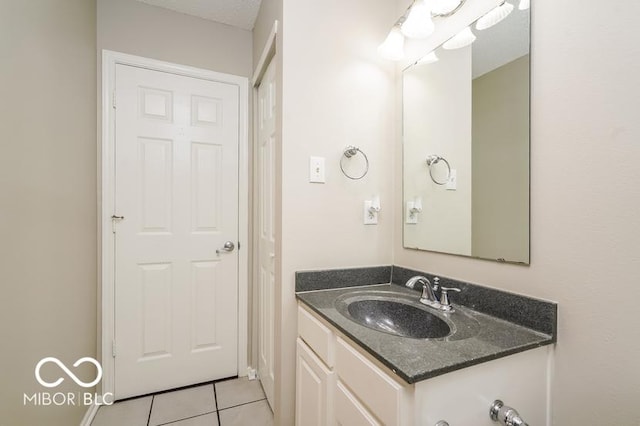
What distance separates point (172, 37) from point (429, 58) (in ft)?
5.61

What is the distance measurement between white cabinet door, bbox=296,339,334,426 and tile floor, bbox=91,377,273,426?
23.1 inches

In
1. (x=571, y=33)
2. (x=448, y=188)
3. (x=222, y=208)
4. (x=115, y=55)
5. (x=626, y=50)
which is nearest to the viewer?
(x=626, y=50)

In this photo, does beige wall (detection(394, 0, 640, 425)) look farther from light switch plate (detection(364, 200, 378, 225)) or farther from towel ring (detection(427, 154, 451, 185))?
light switch plate (detection(364, 200, 378, 225))

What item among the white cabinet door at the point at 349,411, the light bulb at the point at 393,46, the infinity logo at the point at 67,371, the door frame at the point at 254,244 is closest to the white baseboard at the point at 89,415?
the infinity logo at the point at 67,371

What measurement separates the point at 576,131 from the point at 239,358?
7.36 feet

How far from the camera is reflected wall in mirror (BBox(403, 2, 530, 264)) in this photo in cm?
95

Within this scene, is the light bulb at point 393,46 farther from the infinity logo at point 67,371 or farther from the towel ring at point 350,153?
the infinity logo at point 67,371

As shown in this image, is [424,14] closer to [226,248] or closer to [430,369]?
[430,369]

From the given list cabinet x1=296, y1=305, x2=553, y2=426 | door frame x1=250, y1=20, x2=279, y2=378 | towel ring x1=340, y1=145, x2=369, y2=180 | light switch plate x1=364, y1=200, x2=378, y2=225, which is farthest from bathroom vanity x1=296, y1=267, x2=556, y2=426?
door frame x1=250, y1=20, x2=279, y2=378

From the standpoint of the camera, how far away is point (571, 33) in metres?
0.80

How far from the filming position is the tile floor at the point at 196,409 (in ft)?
5.14

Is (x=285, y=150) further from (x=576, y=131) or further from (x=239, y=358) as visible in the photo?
(x=239, y=358)

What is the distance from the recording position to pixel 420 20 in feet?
3.89

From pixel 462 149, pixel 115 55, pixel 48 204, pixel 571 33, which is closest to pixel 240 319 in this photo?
pixel 48 204
